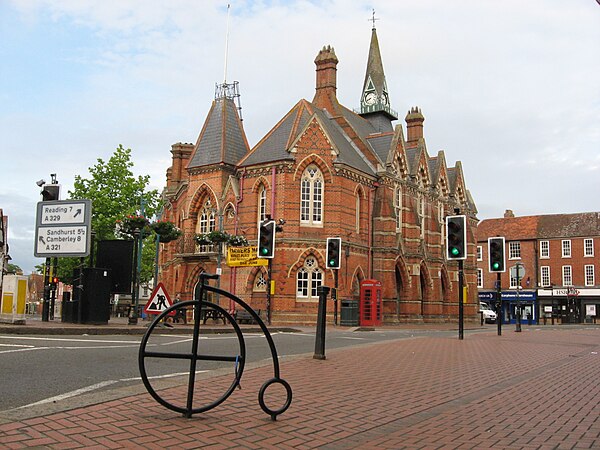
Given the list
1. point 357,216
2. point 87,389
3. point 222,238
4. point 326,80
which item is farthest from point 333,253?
point 326,80

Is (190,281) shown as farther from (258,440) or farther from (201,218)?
(258,440)

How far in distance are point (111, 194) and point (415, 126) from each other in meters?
25.8

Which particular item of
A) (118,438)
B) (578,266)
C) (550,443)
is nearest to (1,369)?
(118,438)

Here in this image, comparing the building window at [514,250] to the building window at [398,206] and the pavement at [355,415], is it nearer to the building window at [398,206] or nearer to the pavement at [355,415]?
the building window at [398,206]

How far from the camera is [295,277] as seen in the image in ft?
111

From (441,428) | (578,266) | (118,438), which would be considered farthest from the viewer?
(578,266)

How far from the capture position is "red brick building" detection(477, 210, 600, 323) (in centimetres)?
6172

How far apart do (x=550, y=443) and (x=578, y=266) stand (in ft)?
206

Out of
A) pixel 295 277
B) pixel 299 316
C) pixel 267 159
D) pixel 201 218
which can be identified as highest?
pixel 267 159

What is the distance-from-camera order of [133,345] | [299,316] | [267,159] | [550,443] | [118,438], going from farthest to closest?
[267,159] < [299,316] < [133,345] < [550,443] < [118,438]

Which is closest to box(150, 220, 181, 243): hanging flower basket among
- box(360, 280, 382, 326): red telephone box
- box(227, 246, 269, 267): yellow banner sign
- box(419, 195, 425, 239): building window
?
box(227, 246, 269, 267): yellow banner sign

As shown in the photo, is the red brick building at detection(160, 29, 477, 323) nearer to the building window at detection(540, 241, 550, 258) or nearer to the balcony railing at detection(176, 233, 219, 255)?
the balcony railing at detection(176, 233, 219, 255)

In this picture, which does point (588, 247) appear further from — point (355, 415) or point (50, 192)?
point (355, 415)

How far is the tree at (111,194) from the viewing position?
39750 mm
